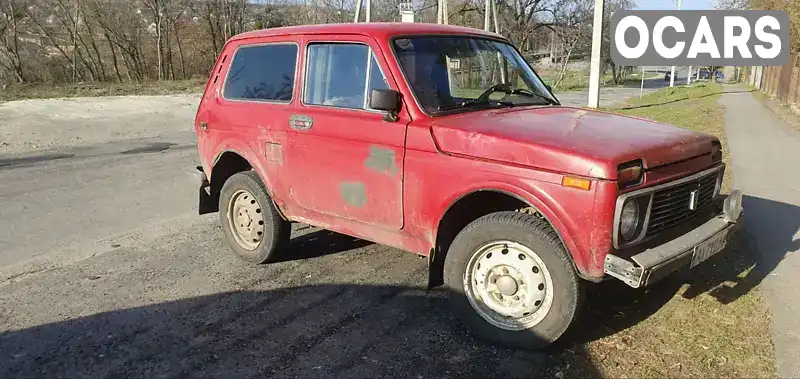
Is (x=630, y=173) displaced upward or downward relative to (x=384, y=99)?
downward

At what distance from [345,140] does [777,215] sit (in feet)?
16.7

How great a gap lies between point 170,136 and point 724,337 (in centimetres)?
1326

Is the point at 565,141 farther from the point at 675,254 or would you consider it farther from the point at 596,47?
the point at 596,47

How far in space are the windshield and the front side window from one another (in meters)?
0.25

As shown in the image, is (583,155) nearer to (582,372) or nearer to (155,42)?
(582,372)

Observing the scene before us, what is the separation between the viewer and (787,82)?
→ 924 inches

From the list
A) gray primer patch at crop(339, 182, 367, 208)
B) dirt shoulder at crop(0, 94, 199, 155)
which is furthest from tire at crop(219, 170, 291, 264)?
dirt shoulder at crop(0, 94, 199, 155)

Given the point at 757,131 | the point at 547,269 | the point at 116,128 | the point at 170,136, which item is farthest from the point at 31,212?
the point at 757,131

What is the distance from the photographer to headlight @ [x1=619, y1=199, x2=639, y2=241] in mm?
3334

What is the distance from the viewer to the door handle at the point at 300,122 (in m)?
4.66

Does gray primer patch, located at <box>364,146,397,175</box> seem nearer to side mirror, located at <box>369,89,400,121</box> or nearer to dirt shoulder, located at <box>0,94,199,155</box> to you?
side mirror, located at <box>369,89,400,121</box>

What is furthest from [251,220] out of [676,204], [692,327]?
[692,327]

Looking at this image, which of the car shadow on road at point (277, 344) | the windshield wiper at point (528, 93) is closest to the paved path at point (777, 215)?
the car shadow on road at point (277, 344)

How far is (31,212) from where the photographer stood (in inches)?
287
